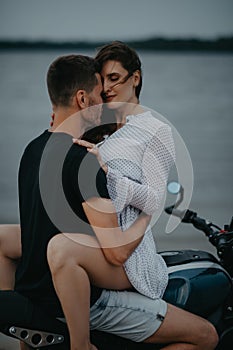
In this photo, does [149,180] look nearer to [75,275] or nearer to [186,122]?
[75,275]

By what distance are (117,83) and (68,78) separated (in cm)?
33

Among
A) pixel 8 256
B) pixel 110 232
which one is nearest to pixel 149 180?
pixel 110 232

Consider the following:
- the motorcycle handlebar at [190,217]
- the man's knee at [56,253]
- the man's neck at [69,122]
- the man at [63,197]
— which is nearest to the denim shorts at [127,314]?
the man at [63,197]

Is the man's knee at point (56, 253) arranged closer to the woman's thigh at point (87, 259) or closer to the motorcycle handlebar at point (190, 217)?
the woman's thigh at point (87, 259)

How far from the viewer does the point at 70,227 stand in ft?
8.68

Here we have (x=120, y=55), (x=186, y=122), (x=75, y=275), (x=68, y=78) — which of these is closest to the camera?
(x=75, y=275)

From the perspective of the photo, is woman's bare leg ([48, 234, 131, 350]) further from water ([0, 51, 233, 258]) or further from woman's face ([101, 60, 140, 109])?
water ([0, 51, 233, 258])

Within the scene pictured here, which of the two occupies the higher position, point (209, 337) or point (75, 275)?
point (75, 275)

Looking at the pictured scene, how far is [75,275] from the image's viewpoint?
2533mm

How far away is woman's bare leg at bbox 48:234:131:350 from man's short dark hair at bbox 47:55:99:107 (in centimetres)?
52

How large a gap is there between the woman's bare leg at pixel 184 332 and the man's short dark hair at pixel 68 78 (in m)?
0.86

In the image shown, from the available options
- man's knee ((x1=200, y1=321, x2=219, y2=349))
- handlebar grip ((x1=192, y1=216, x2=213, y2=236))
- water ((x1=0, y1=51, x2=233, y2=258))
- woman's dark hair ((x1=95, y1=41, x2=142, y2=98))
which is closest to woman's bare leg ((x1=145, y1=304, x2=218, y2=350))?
man's knee ((x1=200, y1=321, x2=219, y2=349))

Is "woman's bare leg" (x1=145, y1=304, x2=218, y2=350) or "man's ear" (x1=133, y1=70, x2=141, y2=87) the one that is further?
"man's ear" (x1=133, y1=70, x2=141, y2=87)

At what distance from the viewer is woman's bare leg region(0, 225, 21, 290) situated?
9.74 feet
